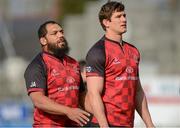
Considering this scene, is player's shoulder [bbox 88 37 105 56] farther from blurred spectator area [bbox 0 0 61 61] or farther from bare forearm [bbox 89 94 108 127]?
blurred spectator area [bbox 0 0 61 61]

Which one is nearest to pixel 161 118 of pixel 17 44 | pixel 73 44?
pixel 73 44

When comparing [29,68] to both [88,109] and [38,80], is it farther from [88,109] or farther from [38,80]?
[88,109]

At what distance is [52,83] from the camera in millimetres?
8188

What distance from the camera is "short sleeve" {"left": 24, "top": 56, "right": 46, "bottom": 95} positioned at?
8.07m

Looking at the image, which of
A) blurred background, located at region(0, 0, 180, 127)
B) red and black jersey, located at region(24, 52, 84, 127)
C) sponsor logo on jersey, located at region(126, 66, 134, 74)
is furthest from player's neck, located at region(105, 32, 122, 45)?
blurred background, located at region(0, 0, 180, 127)

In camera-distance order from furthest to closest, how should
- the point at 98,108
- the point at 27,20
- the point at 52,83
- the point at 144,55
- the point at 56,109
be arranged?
the point at 27,20 < the point at 144,55 < the point at 52,83 < the point at 56,109 < the point at 98,108

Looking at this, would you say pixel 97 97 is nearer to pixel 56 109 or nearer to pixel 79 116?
pixel 79 116

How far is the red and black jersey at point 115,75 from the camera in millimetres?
7656

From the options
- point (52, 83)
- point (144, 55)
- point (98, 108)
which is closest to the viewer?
point (98, 108)

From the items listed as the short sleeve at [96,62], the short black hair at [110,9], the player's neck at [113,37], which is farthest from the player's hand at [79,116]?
the short black hair at [110,9]

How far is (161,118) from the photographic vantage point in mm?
14289

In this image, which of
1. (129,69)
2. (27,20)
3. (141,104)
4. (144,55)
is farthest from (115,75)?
(27,20)

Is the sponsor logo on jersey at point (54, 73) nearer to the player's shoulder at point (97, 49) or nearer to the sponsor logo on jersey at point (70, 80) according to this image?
the sponsor logo on jersey at point (70, 80)

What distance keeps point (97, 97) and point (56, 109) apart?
1.70ft
